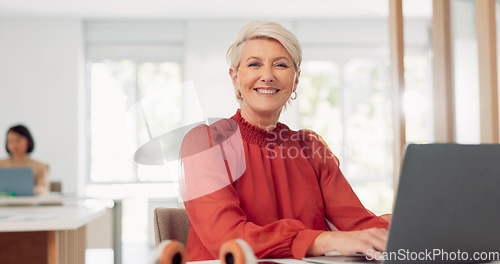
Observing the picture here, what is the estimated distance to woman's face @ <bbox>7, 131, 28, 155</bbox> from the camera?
479cm

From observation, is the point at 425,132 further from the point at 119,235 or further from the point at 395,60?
the point at 395,60

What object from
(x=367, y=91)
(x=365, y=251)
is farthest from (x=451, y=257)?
(x=367, y=91)

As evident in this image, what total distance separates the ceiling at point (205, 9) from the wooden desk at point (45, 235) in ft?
12.8

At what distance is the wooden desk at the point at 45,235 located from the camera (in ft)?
7.32

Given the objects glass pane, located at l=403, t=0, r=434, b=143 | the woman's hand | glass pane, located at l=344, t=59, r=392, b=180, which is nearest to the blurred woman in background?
glass pane, located at l=344, t=59, r=392, b=180

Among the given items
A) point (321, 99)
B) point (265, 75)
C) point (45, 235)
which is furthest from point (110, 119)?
point (265, 75)

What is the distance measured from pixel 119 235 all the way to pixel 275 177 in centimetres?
259

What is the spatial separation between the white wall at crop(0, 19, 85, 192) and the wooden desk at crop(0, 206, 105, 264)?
4004 millimetres

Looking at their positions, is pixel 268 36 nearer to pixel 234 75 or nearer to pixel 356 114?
pixel 234 75

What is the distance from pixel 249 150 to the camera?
1.34 metres

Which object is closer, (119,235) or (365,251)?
(365,251)

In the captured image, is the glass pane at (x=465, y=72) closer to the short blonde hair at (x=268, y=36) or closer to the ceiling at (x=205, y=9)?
the ceiling at (x=205, y=9)

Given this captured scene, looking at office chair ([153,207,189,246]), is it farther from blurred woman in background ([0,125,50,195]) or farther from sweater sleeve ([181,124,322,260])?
blurred woman in background ([0,125,50,195])

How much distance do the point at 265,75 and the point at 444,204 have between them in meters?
0.66
